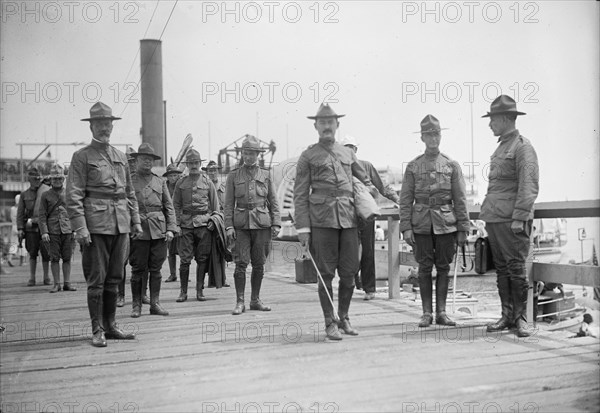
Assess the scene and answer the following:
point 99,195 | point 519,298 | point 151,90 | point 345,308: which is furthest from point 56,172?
point 151,90

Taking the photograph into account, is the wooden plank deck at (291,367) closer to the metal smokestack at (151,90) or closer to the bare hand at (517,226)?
the bare hand at (517,226)

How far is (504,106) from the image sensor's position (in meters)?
5.75

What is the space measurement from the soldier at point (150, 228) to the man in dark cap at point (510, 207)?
10.9 ft

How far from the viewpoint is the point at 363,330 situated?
19.6 feet

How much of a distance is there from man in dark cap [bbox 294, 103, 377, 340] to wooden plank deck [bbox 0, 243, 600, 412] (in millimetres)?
537

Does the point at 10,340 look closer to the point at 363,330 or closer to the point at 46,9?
the point at 363,330

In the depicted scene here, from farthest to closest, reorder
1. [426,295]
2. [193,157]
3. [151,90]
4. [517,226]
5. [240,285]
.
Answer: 1. [151,90]
2. [193,157]
3. [240,285]
4. [426,295]
5. [517,226]

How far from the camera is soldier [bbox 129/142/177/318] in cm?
710

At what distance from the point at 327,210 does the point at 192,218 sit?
11.1ft

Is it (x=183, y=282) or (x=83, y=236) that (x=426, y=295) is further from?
(x=183, y=282)

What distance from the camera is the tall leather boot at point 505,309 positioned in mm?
5727

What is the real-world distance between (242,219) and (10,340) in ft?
8.20

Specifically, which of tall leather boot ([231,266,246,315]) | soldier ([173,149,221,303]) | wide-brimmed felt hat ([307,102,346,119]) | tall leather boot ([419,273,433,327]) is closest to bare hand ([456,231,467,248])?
tall leather boot ([419,273,433,327])

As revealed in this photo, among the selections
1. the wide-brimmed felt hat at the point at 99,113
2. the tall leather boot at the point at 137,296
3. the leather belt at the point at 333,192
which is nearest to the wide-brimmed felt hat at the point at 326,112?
the leather belt at the point at 333,192
